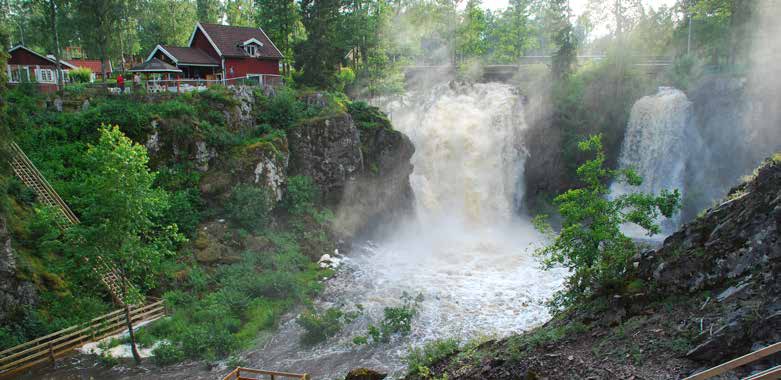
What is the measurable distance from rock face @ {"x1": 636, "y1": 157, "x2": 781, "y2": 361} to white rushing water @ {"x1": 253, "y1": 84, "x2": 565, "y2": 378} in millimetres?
5901

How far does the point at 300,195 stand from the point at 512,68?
29613 millimetres

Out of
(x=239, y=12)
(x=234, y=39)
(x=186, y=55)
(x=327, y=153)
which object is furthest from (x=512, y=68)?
(x=239, y=12)

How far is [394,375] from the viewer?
53.7 feet

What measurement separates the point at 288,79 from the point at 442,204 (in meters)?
15.8

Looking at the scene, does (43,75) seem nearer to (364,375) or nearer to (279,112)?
(279,112)

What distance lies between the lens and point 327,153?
3225 centimetres

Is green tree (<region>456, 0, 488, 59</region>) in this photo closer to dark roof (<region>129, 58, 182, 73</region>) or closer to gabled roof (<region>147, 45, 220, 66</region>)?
gabled roof (<region>147, 45, 220, 66</region>)

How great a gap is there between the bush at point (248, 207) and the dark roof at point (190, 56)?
14.7 meters

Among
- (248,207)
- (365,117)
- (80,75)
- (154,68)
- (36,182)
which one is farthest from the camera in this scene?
(80,75)

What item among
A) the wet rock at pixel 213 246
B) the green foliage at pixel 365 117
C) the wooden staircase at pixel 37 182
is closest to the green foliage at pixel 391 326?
the wet rock at pixel 213 246

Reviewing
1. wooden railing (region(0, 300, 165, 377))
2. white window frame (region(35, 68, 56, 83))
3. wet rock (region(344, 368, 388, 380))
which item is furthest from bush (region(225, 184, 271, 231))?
white window frame (region(35, 68, 56, 83))

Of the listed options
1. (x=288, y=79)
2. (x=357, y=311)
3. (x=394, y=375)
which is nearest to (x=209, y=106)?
(x=288, y=79)

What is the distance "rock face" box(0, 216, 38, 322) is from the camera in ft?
57.2

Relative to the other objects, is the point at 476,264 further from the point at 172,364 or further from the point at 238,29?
the point at 238,29
